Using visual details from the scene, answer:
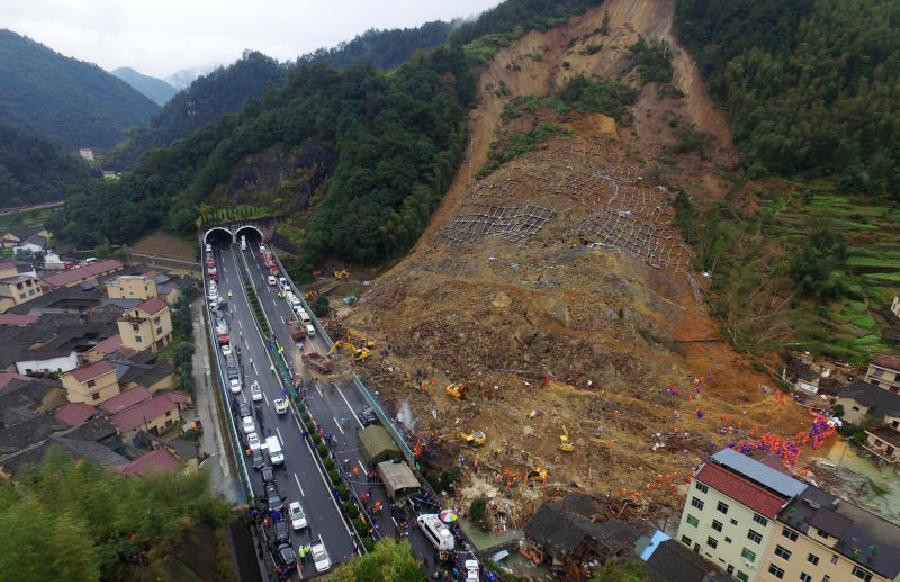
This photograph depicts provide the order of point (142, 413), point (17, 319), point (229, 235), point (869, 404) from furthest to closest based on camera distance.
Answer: point (229, 235) < point (17, 319) < point (142, 413) < point (869, 404)

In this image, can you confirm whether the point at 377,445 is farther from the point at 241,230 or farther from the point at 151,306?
the point at 241,230

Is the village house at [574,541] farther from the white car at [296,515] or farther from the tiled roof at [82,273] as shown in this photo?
the tiled roof at [82,273]

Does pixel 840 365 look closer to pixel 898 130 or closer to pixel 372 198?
pixel 898 130

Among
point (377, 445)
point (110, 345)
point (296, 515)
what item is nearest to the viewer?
point (296, 515)

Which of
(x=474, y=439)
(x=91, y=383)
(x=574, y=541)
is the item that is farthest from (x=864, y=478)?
(x=91, y=383)

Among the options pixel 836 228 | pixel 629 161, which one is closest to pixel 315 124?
pixel 629 161

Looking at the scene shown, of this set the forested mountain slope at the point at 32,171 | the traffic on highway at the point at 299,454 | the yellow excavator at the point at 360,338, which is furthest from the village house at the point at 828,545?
the forested mountain slope at the point at 32,171
